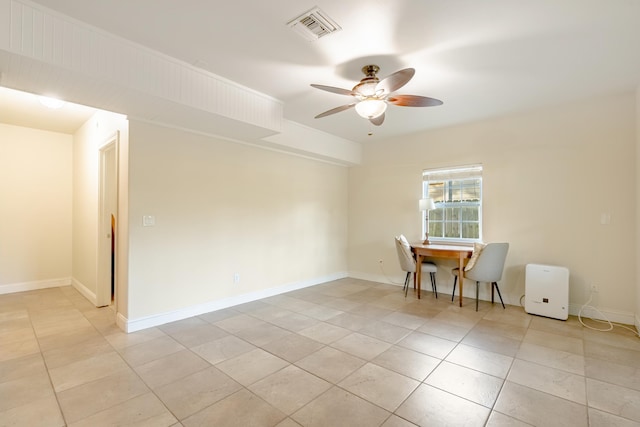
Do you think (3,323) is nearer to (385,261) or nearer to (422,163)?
(385,261)

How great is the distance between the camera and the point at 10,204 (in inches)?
191

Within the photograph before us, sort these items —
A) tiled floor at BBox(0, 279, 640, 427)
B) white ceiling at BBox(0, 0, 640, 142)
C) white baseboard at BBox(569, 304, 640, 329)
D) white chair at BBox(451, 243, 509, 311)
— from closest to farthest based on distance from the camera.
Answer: tiled floor at BBox(0, 279, 640, 427) → white ceiling at BBox(0, 0, 640, 142) → white baseboard at BBox(569, 304, 640, 329) → white chair at BBox(451, 243, 509, 311)

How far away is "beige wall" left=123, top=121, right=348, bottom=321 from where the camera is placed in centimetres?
334

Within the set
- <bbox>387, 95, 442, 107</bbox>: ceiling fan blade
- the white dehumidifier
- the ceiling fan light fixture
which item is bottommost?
the white dehumidifier

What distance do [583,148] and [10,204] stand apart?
27.5ft

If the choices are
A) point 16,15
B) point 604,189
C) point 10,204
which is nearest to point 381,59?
point 16,15

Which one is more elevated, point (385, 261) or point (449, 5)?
point (449, 5)

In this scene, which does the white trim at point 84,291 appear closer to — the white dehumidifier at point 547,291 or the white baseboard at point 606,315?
the white dehumidifier at point 547,291

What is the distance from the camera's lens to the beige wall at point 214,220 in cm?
334

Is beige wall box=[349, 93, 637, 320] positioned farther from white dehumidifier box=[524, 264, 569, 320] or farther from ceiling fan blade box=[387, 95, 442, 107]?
ceiling fan blade box=[387, 95, 442, 107]

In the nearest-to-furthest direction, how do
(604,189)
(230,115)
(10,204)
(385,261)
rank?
(230,115) < (604,189) < (10,204) < (385,261)

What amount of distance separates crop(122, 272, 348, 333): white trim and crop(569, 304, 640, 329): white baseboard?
3722 millimetres

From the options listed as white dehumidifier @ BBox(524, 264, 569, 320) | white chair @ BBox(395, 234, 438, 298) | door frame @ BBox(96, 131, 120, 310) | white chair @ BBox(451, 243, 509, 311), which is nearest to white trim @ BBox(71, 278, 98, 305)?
door frame @ BBox(96, 131, 120, 310)

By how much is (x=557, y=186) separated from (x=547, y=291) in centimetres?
136
